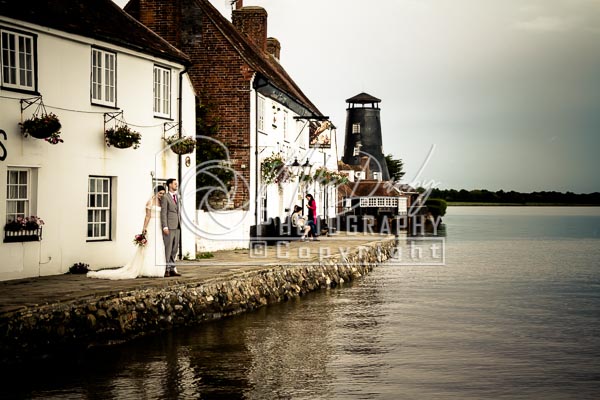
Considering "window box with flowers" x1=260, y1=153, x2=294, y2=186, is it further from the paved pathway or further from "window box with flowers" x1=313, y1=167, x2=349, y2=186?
"window box with flowers" x1=313, y1=167, x2=349, y2=186

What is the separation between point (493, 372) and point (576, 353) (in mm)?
2791

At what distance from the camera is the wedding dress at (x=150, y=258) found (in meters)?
17.3

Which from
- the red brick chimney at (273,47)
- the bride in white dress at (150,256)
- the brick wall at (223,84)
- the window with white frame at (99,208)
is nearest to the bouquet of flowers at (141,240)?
the bride in white dress at (150,256)

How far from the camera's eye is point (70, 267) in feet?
58.5

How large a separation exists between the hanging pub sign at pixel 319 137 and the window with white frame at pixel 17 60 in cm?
2678

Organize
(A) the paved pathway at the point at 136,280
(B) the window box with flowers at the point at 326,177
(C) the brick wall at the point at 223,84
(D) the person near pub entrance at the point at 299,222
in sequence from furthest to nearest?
(B) the window box with flowers at the point at 326,177
(D) the person near pub entrance at the point at 299,222
(C) the brick wall at the point at 223,84
(A) the paved pathway at the point at 136,280

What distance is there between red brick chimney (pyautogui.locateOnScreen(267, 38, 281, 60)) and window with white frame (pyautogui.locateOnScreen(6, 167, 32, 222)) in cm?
3018

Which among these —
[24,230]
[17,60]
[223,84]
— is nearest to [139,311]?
[24,230]

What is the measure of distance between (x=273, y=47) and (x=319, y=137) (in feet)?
19.2

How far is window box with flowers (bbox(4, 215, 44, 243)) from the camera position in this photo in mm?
15984

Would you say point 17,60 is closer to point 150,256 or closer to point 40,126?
point 40,126

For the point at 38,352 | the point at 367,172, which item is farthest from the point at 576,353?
the point at 367,172

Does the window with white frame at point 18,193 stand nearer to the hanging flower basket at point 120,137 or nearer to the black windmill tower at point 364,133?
the hanging flower basket at point 120,137

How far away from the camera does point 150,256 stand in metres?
17.4
